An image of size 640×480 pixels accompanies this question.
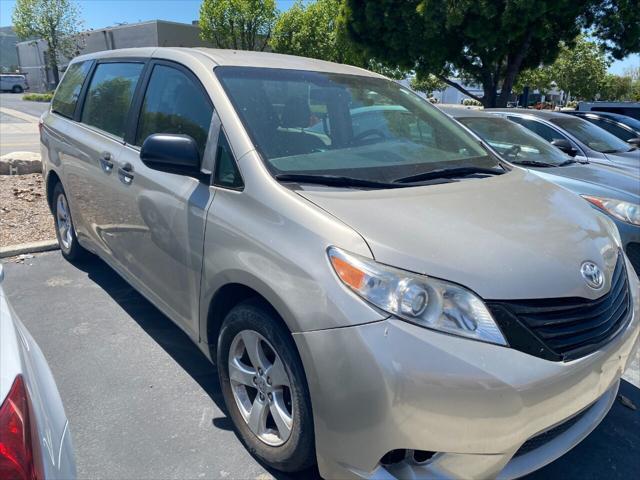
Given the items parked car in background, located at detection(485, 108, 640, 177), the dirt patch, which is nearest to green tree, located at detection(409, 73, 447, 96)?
parked car in background, located at detection(485, 108, 640, 177)

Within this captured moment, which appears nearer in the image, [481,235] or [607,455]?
[481,235]

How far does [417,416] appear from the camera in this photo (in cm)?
176

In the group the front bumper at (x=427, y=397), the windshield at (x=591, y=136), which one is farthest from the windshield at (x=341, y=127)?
the windshield at (x=591, y=136)

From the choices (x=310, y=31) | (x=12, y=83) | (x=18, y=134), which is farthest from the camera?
(x=12, y=83)

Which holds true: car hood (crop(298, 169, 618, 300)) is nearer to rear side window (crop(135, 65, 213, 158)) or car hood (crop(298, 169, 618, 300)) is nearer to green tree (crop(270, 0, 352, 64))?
rear side window (crop(135, 65, 213, 158))

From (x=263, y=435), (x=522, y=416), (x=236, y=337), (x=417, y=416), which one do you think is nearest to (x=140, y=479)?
(x=263, y=435)

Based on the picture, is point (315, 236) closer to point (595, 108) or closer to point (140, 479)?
point (140, 479)

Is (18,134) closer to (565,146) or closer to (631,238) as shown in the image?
(565,146)

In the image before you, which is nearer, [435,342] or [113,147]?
[435,342]

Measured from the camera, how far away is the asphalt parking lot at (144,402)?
8.06 feet

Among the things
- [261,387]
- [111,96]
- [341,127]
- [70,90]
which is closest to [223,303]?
[261,387]

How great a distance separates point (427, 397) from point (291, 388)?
0.59 m

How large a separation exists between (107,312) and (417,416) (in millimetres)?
2915

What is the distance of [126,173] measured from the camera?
3213mm
